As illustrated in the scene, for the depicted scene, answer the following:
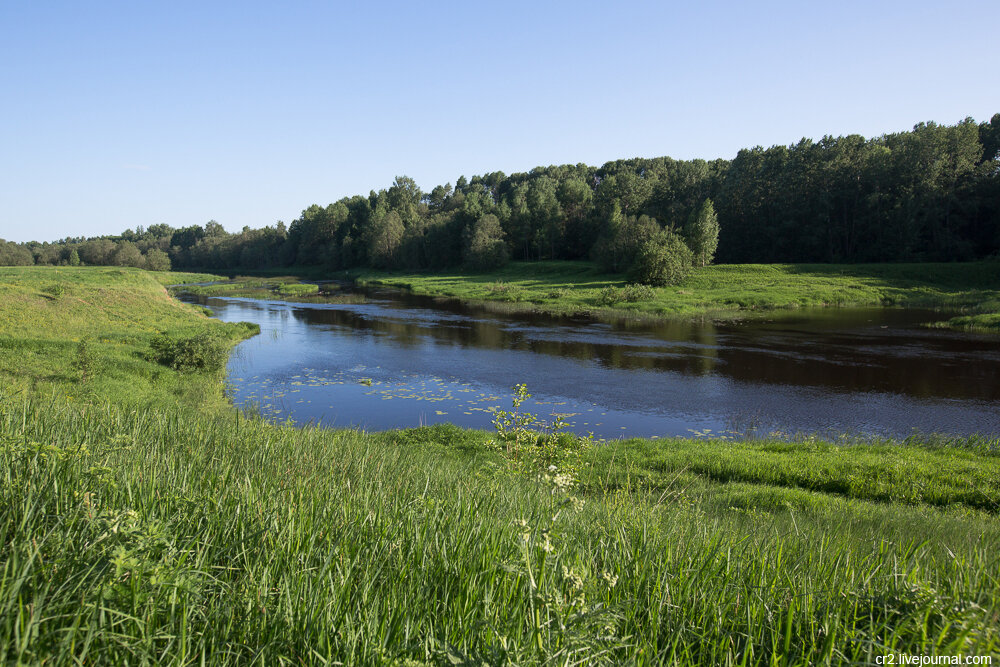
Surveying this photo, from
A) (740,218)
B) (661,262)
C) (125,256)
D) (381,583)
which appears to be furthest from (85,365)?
(125,256)

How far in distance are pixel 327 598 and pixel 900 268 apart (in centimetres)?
6940

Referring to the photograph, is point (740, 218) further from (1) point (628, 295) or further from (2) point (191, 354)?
(2) point (191, 354)

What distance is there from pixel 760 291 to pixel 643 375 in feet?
110

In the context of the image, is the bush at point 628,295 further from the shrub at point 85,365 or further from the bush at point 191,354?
the shrub at point 85,365

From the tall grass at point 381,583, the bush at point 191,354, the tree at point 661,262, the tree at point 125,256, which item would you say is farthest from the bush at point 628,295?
the tree at point 125,256

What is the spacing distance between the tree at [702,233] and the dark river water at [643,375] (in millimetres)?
25482

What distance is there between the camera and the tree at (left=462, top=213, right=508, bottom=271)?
3226 inches

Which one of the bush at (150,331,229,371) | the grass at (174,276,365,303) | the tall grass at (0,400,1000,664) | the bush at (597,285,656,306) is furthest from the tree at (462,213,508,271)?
the tall grass at (0,400,1000,664)

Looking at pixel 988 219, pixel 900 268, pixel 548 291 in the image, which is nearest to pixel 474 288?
pixel 548 291

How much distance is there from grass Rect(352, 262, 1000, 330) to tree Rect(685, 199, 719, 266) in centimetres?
236

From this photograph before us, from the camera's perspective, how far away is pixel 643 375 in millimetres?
23453

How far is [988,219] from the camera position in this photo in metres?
62.2

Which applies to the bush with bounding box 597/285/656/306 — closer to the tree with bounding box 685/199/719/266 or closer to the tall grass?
the tree with bounding box 685/199/719/266

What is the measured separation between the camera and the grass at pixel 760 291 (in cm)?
4578
